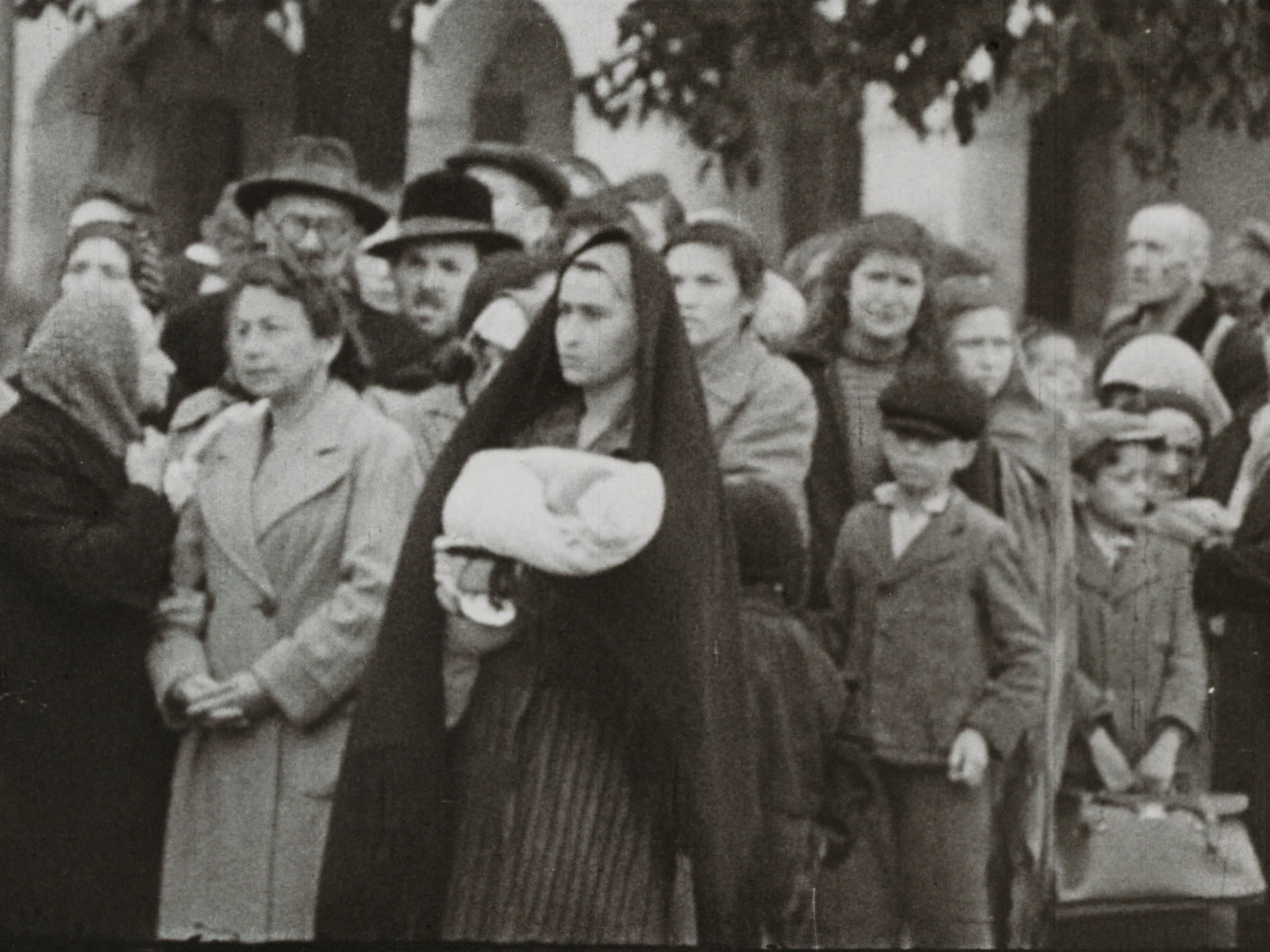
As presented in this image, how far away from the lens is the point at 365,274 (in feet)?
24.6

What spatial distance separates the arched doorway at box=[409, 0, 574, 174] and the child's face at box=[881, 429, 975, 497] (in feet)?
4.09

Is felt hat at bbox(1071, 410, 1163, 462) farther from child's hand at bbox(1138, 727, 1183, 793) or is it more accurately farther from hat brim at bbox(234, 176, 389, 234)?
hat brim at bbox(234, 176, 389, 234)

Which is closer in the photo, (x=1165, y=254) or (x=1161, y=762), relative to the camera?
(x=1161, y=762)

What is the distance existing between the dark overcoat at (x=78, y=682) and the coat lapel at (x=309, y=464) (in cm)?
26

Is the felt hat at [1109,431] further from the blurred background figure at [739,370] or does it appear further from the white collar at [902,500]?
the blurred background figure at [739,370]

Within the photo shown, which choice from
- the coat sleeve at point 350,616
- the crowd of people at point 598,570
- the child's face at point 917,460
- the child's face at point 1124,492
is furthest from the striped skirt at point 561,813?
the child's face at point 1124,492

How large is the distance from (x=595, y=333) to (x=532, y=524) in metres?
0.45

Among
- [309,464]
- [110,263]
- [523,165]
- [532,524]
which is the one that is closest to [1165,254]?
[523,165]

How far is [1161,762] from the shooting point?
298 inches

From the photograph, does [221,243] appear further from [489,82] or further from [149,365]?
[489,82]

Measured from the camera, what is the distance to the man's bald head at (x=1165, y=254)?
7.86 meters

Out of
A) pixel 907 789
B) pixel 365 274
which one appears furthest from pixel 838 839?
pixel 365 274

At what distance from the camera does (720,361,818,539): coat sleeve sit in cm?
704

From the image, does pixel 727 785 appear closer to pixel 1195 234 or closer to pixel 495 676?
pixel 495 676
